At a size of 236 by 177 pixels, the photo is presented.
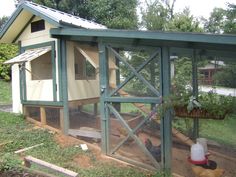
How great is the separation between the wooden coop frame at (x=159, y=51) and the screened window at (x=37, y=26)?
4.77ft

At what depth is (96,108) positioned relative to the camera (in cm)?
778

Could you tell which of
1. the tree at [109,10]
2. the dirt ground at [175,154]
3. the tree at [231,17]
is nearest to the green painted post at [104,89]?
the dirt ground at [175,154]

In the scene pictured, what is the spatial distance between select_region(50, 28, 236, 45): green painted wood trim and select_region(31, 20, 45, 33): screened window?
1.22 m

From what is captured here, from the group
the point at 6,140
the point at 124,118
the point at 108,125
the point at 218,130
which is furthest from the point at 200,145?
the point at 6,140

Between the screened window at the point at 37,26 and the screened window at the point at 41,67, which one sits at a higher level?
the screened window at the point at 37,26

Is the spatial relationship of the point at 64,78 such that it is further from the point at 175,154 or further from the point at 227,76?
the point at 227,76

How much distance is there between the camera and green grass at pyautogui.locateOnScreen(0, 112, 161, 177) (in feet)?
17.3

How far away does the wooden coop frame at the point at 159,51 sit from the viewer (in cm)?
482

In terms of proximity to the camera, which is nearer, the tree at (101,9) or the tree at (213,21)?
the tree at (101,9)

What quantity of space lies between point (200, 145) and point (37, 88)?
4811 millimetres

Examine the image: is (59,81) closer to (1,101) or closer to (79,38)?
(79,38)

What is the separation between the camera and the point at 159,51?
5.42m

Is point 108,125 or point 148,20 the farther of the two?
point 148,20

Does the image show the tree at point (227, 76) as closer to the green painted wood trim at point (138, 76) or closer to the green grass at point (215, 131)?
the green grass at point (215, 131)
